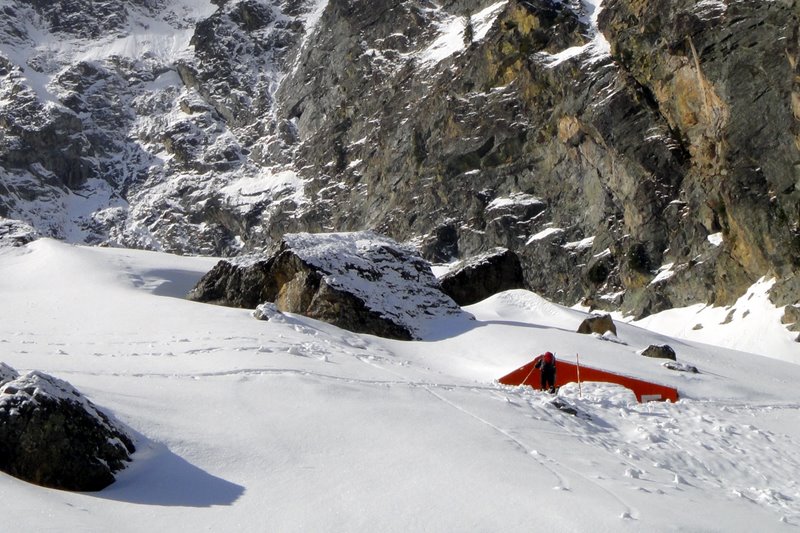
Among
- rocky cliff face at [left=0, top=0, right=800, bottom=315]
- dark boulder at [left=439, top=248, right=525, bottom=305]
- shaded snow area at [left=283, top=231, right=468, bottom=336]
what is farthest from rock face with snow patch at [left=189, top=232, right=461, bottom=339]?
rocky cliff face at [left=0, top=0, right=800, bottom=315]

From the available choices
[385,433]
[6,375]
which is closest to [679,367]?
[385,433]

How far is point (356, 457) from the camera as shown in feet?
25.8

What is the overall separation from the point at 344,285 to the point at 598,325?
19.4 feet

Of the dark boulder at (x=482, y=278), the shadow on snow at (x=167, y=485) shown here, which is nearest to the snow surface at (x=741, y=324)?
the dark boulder at (x=482, y=278)

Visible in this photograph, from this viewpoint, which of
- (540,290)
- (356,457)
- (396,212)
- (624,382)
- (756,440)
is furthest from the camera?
(396,212)

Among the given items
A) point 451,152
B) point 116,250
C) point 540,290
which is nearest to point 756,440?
point 116,250

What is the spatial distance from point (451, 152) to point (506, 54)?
28.1 ft

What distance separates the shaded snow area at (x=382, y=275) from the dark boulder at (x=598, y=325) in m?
2.77

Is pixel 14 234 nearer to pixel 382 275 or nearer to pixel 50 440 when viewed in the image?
pixel 382 275

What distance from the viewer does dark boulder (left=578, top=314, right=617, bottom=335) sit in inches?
778

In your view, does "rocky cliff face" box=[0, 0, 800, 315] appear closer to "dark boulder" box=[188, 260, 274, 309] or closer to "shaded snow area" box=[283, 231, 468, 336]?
"shaded snow area" box=[283, 231, 468, 336]

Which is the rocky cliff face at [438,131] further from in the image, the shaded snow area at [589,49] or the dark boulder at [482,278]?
the dark boulder at [482,278]

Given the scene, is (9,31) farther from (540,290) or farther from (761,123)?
(761,123)

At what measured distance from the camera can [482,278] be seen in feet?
84.9
